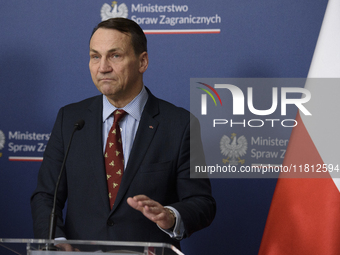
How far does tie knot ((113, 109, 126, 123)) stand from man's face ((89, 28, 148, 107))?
1.8 inches

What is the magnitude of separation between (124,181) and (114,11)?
4.78 ft

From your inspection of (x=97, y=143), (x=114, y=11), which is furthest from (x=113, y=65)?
(x=114, y=11)

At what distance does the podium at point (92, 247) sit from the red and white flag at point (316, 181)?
1093mm

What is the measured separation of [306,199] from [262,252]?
1.29 ft

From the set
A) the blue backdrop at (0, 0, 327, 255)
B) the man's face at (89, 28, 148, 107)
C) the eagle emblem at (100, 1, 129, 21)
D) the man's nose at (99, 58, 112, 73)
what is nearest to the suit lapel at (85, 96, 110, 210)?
the man's face at (89, 28, 148, 107)

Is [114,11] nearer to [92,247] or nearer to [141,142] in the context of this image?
[141,142]

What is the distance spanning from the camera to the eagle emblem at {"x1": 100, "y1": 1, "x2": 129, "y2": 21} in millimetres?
2771

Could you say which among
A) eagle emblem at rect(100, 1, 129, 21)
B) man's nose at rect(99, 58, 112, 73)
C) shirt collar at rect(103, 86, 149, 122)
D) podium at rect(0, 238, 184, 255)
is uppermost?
eagle emblem at rect(100, 1, 129, 21)

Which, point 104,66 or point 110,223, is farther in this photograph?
point 104,66

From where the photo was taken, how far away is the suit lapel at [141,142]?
1846 millimetres

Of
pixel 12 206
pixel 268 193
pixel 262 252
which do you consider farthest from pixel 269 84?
pixel 12 206

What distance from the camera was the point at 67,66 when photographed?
284 centimetres

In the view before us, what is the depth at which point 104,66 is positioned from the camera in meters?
1.94

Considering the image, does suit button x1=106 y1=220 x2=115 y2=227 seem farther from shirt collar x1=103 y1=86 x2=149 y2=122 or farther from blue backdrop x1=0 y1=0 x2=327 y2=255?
blue backdrop x1=0 y1=0 x2=327 y2=255
